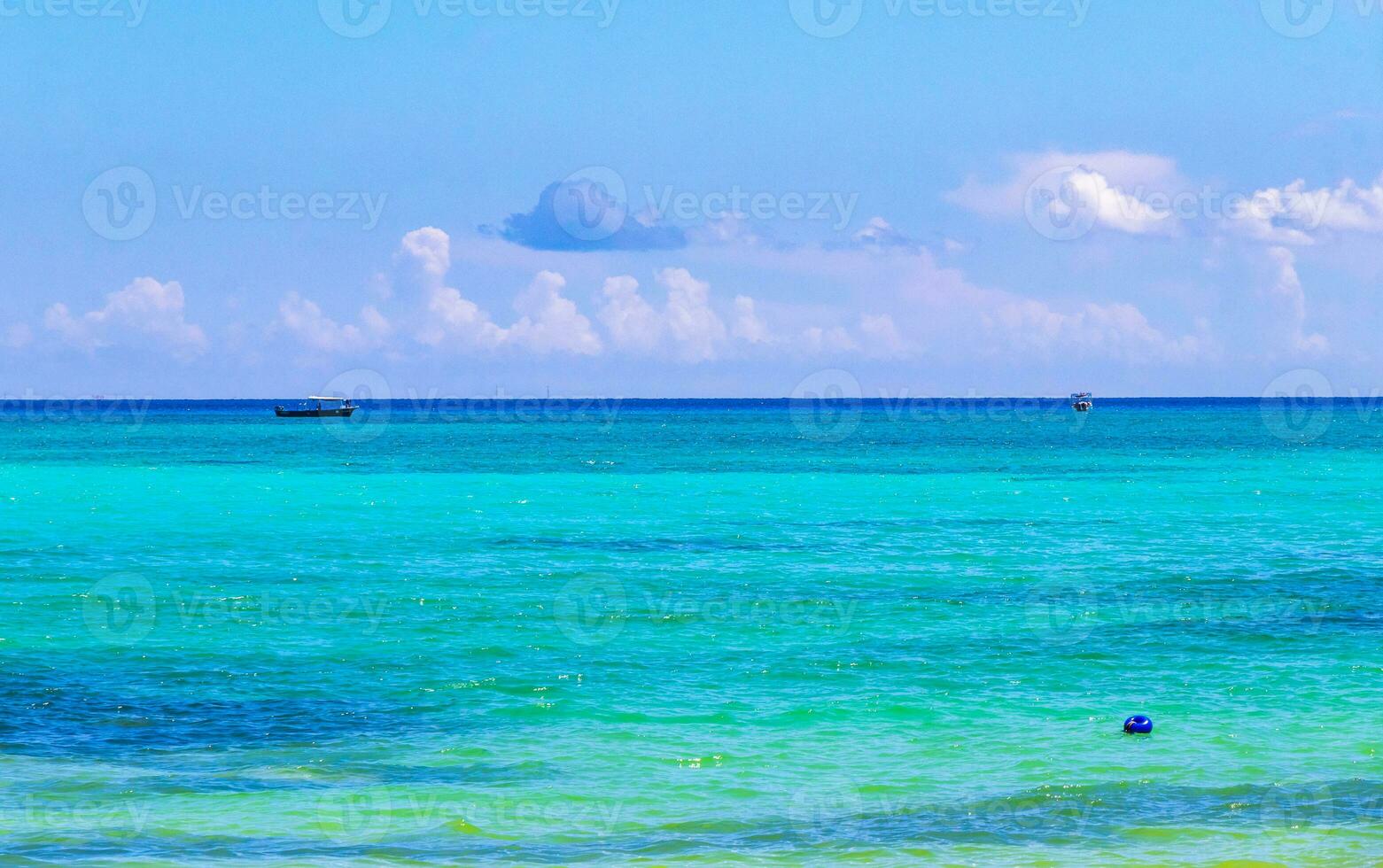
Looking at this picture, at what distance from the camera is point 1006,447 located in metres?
112

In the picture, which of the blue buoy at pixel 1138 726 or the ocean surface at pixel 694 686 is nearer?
the ocean surface at pixel 694 686

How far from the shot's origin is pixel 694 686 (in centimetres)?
2453

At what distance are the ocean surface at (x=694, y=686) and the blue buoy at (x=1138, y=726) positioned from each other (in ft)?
0.72

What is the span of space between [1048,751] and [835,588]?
1526cm

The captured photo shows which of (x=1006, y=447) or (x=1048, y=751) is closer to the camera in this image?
(x=1048, y=751)

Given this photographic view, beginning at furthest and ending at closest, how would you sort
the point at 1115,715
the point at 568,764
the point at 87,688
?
the point at 87,688 → the point at 1115,715 → the point at 568,764

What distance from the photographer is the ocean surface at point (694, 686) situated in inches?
661

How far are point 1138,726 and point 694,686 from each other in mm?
7464

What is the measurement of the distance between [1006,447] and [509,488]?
54012 mm

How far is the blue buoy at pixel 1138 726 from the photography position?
68.8 ft

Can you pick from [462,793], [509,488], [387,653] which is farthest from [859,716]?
[509,488]

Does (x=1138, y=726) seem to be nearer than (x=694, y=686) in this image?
Yes

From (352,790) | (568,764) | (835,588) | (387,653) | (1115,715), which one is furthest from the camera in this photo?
(835,588)

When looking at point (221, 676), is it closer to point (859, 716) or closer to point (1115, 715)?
point (859, 716)
